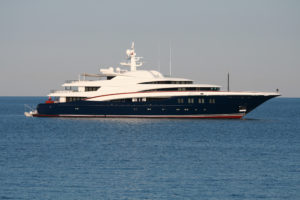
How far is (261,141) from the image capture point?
160 ft

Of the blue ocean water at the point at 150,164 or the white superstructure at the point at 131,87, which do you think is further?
the white superstructure at the point at 131,87

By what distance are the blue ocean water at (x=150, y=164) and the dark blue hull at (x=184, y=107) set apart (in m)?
9.88

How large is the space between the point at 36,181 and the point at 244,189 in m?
10.9

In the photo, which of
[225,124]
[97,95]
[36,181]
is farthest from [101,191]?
[97,95]

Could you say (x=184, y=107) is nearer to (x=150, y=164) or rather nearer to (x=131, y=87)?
(x=131, y=87)

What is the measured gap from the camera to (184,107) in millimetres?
69500

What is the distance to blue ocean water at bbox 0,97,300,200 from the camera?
2709cm

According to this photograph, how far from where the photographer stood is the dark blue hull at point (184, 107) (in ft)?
226

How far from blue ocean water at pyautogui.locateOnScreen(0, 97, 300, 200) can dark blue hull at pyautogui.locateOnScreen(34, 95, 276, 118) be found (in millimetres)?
9877

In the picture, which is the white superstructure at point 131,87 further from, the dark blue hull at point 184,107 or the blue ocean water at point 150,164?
the blue ocean water at point 150,164

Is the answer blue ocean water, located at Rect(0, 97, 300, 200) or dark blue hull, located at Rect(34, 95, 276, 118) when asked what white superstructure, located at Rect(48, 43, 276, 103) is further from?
blue ocean water, located at Rect(0, 97, 300, 200)

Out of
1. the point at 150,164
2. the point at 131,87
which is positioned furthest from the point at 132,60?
the point at 150,164

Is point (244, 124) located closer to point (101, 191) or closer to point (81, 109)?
point (81, 109)

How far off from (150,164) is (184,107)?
115ft
